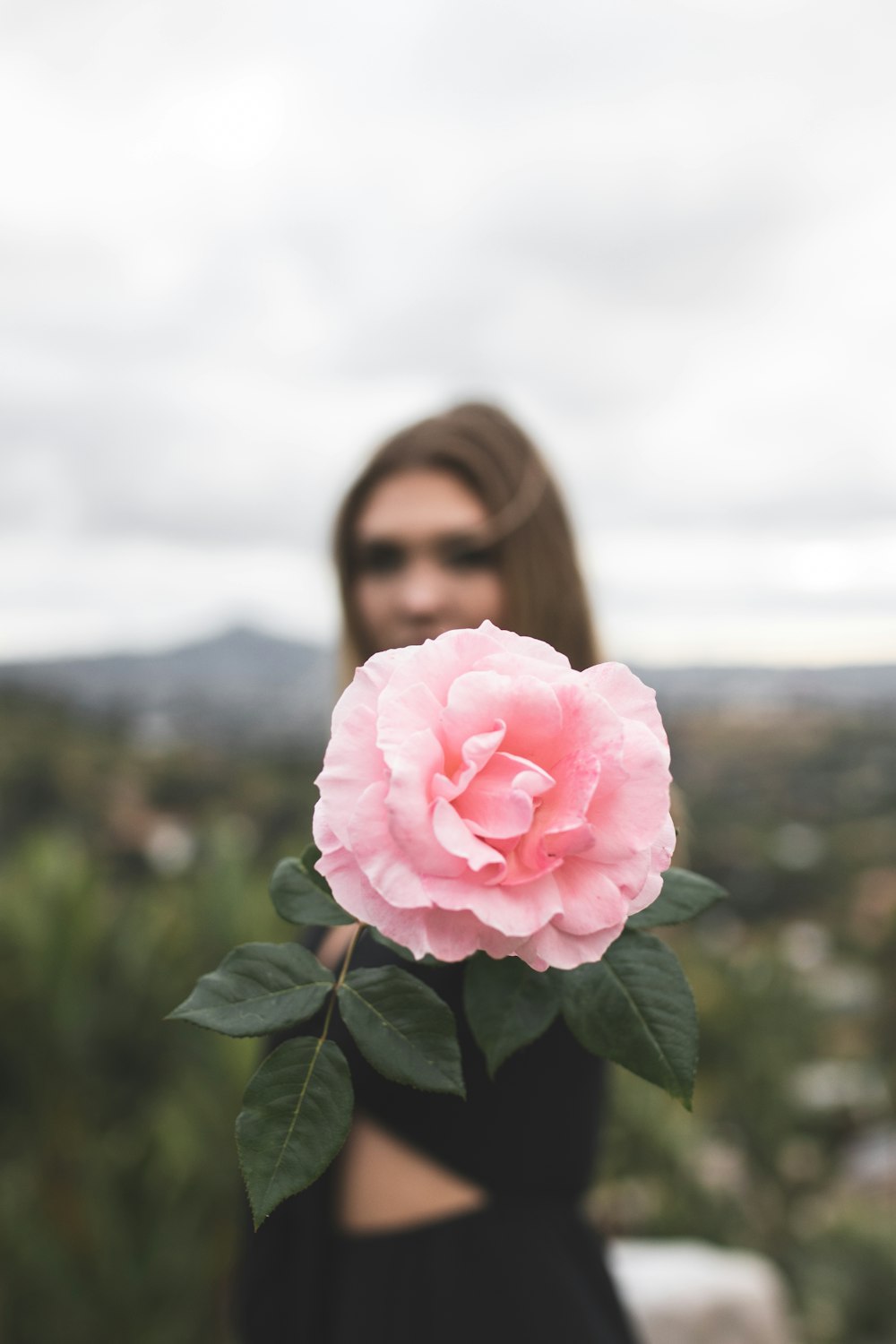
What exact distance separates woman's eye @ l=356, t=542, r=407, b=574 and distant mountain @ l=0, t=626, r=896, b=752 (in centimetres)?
806

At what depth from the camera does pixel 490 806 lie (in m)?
0.63

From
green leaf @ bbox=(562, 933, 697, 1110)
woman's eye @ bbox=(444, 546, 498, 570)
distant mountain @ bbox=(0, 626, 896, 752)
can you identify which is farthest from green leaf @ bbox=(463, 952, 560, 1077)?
distant mountain @ bbox=(0, 626, 896, 752)

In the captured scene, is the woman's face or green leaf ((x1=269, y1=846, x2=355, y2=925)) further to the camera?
the woman's face

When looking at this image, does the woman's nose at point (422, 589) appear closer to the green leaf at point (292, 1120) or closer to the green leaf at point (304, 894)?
the green leaf at point (304, 894)

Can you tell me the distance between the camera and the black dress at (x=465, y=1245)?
5.66ft

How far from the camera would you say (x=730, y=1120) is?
9.46 m

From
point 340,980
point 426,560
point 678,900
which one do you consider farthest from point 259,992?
point 426,560

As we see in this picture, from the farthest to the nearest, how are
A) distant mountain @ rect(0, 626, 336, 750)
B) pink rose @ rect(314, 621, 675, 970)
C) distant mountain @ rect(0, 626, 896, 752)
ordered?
distant mountain @ rect(0, 626, 336, 750)
distant mountain @ rect(0, 626, 896, 752)
pink rose @ rect(314, 621, 675, 970)

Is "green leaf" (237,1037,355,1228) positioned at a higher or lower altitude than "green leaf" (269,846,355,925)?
lower

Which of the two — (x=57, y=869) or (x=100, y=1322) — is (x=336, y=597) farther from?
(x=100, y=1322)

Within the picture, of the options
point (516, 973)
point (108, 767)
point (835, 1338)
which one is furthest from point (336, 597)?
point (108, 767)

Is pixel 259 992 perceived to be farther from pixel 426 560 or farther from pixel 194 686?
pixel 194 686

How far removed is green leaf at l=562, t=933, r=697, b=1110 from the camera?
71cm

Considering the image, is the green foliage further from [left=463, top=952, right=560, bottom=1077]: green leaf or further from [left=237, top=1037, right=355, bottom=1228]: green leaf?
[left=237, top=1037, right=355, bottom=1228]: green leaf
